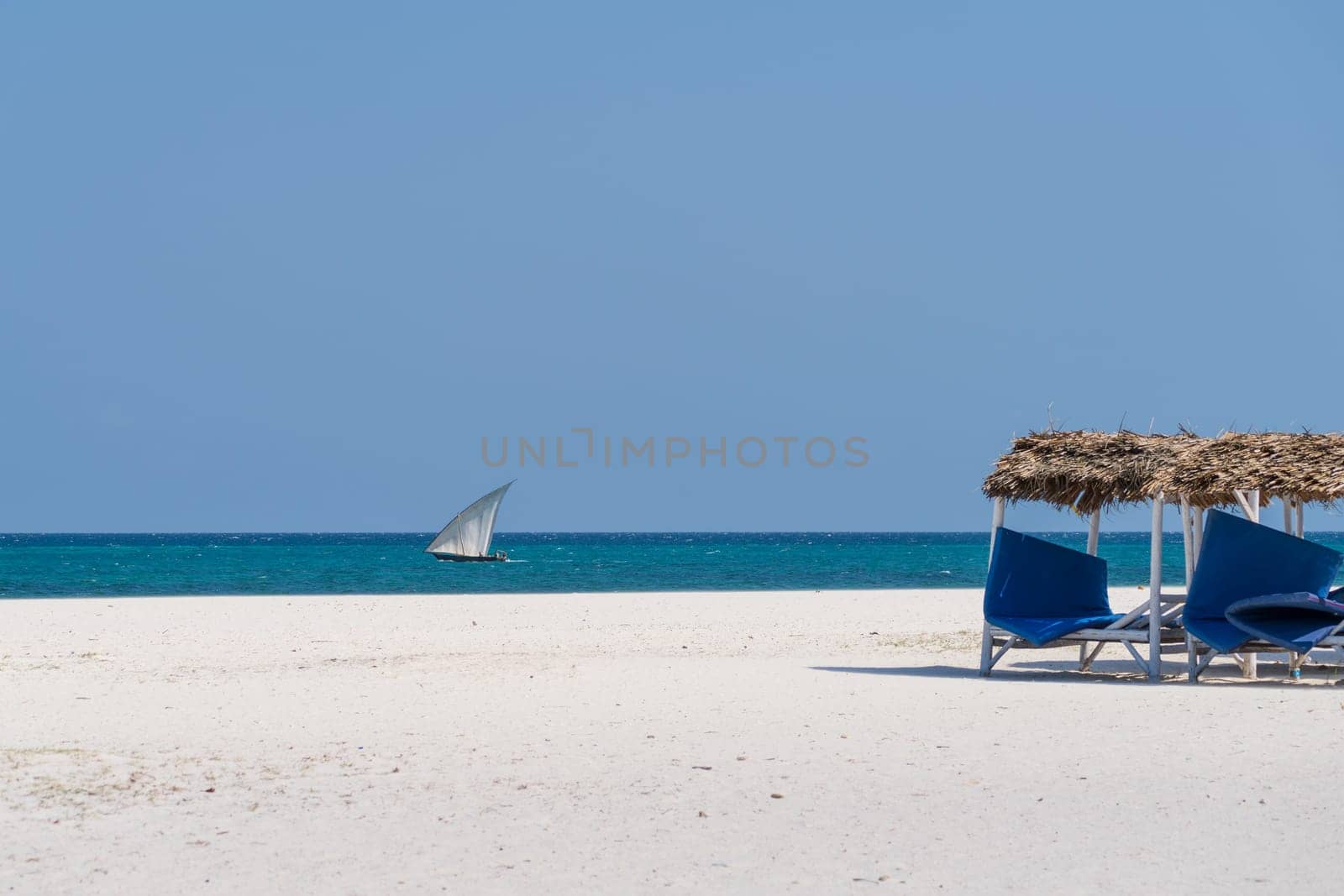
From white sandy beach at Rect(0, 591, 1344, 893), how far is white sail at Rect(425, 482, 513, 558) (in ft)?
129

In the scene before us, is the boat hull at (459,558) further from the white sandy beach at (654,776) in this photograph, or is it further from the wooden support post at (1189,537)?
the wooden support post at (1189,537)

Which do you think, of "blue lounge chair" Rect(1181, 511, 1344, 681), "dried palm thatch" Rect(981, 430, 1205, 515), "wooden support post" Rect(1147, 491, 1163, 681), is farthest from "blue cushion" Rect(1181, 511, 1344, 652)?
"dried palm thatch" Rect(981, 430, 1205, 515)

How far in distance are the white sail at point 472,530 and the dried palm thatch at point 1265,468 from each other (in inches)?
1655

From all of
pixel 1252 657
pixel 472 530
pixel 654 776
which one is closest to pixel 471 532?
pixel 472 530

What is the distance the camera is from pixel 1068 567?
33.5 ft

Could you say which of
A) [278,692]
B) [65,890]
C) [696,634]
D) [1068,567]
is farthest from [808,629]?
[65,890]

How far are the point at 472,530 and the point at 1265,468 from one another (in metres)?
Result: 44.0

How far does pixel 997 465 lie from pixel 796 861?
20.6 feet

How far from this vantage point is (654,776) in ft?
19.1

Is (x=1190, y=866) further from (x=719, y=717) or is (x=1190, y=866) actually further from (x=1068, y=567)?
(x=1068, y=567)

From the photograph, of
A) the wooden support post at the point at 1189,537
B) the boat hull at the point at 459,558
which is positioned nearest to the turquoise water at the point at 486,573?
the boat hull at the point at 459,558

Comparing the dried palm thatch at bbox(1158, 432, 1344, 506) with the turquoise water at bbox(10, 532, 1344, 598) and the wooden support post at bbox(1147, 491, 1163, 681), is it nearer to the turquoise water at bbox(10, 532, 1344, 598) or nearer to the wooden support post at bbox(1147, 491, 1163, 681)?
the wooden support post at bbox(1147, 491, 1163, 681)

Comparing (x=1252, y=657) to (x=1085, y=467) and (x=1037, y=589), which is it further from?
(x=1085, y=467)

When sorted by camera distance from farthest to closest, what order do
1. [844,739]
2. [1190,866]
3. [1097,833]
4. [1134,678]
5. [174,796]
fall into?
1. [1134,678]
2. [844,739]
3. [174,796]
4. [1097,833]
5. [1190,866]
